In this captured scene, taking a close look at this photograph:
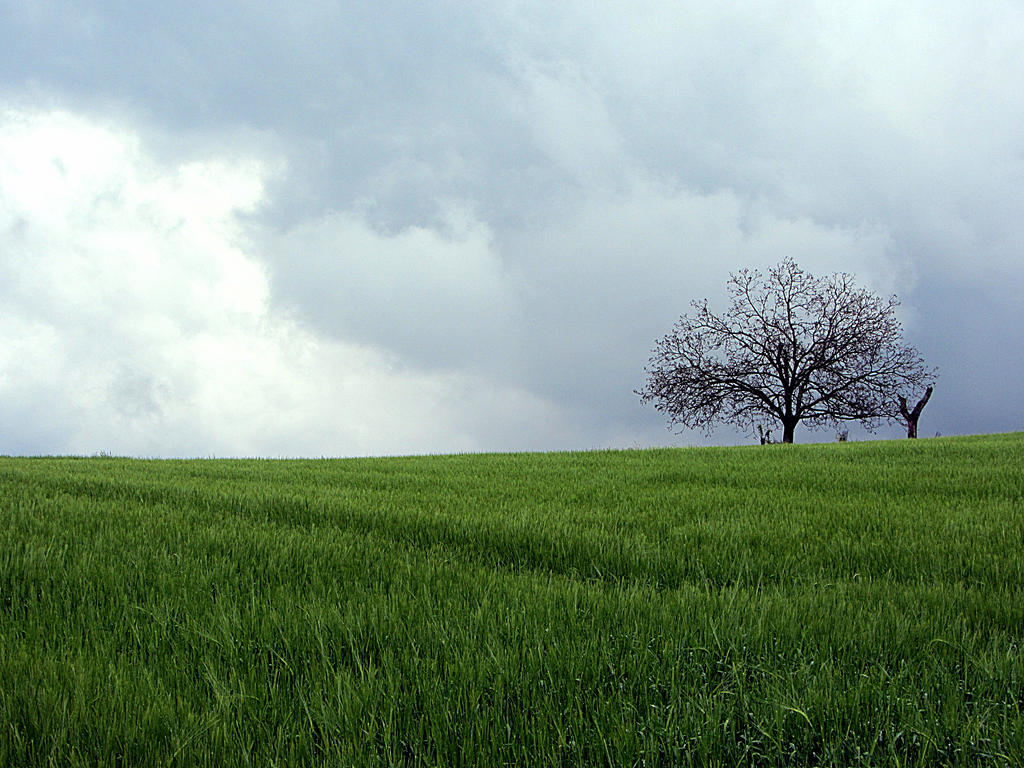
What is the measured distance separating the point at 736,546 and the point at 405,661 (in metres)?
3.67

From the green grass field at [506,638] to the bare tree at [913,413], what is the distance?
33.9 m

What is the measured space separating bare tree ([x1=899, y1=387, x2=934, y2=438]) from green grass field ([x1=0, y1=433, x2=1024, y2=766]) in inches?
1335

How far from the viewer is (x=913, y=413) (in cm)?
3688

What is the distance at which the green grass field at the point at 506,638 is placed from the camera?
2348 mm

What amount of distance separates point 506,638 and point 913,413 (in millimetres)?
40750

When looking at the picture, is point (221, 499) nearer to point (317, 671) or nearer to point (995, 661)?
point (317, 671)

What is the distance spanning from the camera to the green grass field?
2348 millimetres

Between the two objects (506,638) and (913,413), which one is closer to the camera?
(506,638)

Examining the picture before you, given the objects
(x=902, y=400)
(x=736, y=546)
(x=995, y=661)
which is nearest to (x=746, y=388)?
(x=902, y=400)

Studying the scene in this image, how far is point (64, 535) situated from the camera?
5699mm

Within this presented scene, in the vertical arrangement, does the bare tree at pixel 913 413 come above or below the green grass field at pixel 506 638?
above

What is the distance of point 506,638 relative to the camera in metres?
3.19

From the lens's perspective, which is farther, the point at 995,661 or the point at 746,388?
the point at 746,388

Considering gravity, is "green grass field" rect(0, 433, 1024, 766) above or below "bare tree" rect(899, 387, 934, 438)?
below
